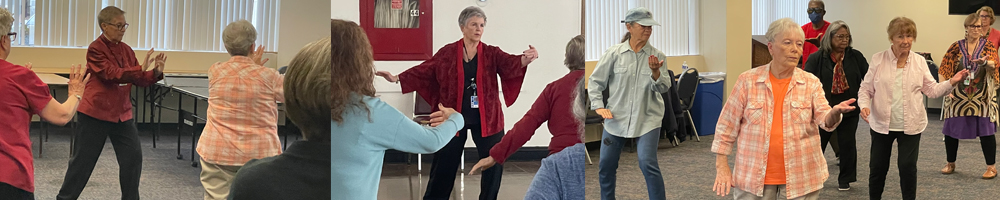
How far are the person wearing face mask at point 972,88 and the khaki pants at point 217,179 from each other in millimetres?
4197

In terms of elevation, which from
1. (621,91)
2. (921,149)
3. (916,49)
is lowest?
(921,149)

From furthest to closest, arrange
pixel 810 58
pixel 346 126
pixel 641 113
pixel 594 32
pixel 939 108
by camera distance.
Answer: pixel 594 32 < pixel 939 108 < pixel 810 58 < pixel 641 113 < pixel 346 126

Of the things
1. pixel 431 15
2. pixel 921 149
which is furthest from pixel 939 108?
pixel 431 15

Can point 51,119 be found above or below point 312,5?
below

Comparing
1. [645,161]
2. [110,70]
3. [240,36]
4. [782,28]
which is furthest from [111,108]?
[645,161]

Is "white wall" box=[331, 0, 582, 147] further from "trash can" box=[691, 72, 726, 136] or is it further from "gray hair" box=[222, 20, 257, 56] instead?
"trash can" box=[691, 72, 726, 136]

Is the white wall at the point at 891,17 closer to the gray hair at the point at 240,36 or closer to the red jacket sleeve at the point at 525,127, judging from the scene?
the red jacket sleeve at the point at 525,127

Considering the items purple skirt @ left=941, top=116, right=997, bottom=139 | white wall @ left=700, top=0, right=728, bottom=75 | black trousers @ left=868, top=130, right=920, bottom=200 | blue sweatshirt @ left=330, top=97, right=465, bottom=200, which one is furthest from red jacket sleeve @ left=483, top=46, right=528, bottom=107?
white wall @ left=700, top=0, right=728, bottom=75

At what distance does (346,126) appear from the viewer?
151 cm

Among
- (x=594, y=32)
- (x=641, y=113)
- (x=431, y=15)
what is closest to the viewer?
(x=431, y=15)

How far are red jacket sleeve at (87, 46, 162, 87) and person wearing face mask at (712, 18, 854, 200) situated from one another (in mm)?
1744

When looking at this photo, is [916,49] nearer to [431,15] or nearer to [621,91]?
[621,91]

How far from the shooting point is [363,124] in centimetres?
149

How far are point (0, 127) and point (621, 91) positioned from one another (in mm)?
2469
